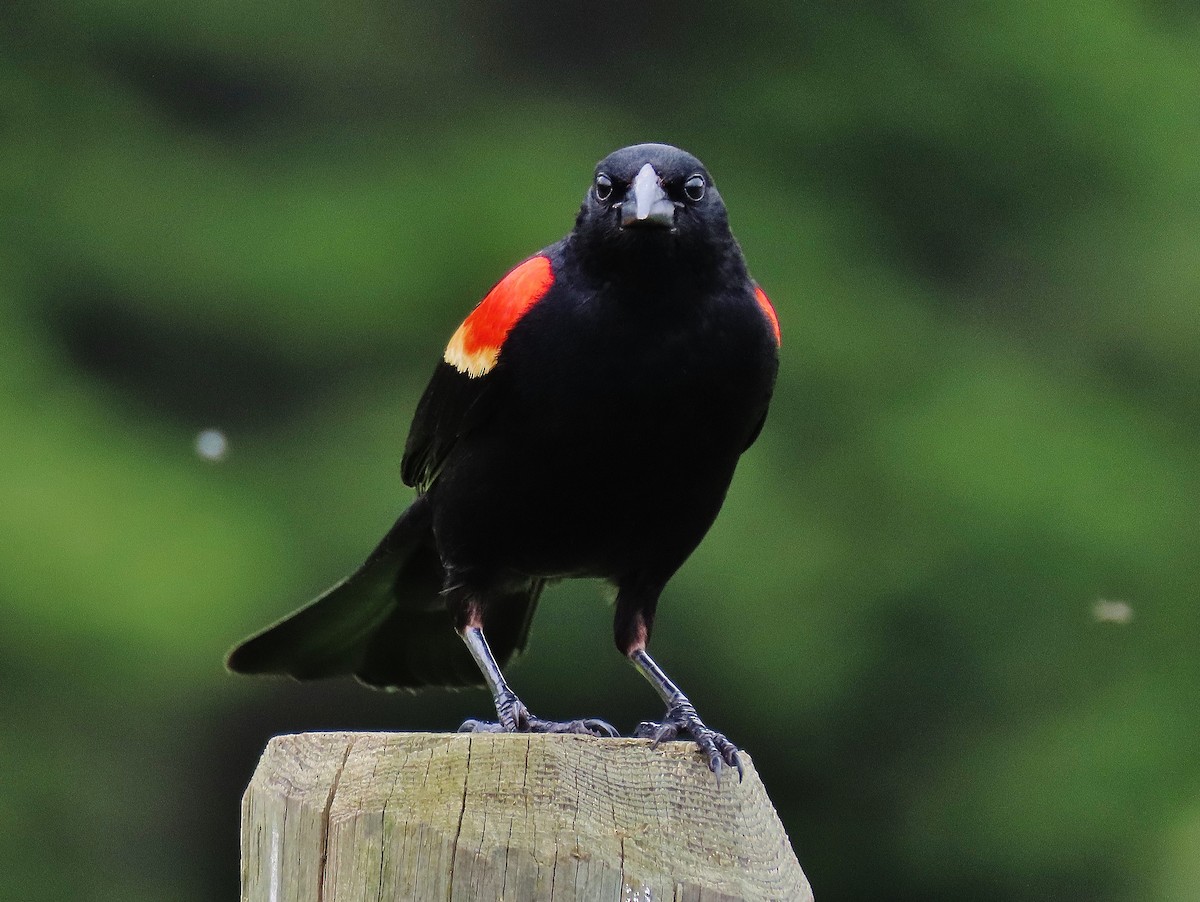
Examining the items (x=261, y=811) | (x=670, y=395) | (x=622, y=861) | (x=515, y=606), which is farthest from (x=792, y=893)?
(x=515, y=606)

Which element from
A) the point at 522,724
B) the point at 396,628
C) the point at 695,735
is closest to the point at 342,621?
the point at 396,628

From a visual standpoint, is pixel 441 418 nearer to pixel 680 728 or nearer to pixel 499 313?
pixel 499 313

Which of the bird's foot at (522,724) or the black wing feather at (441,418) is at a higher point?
the black wing feather at (441,418)

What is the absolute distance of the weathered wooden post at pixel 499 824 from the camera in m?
1.88

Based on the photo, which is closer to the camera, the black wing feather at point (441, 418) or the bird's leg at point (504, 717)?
the bird's leg at point (504, 717)

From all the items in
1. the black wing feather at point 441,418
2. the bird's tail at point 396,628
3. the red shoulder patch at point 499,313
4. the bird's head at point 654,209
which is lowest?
the bird's tail at point 396,628

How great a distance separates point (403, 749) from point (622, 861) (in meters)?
0.33

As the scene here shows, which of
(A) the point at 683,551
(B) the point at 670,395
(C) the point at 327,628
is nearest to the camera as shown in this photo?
(B) the point at 670,395

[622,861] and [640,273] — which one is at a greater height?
[640,273]

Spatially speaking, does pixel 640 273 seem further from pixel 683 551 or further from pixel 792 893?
pixel 792 893

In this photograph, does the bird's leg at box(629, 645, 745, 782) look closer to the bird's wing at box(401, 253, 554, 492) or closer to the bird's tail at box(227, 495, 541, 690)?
the bird's tail at box(227, 495, 541, 690)

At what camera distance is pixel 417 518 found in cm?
355

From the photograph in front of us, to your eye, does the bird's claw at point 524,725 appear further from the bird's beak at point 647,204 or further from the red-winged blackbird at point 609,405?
the bird's beak at point 647,204

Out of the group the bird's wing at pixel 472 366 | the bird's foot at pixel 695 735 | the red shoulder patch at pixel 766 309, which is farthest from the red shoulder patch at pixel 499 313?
the bird's foot at pixel 695 735
